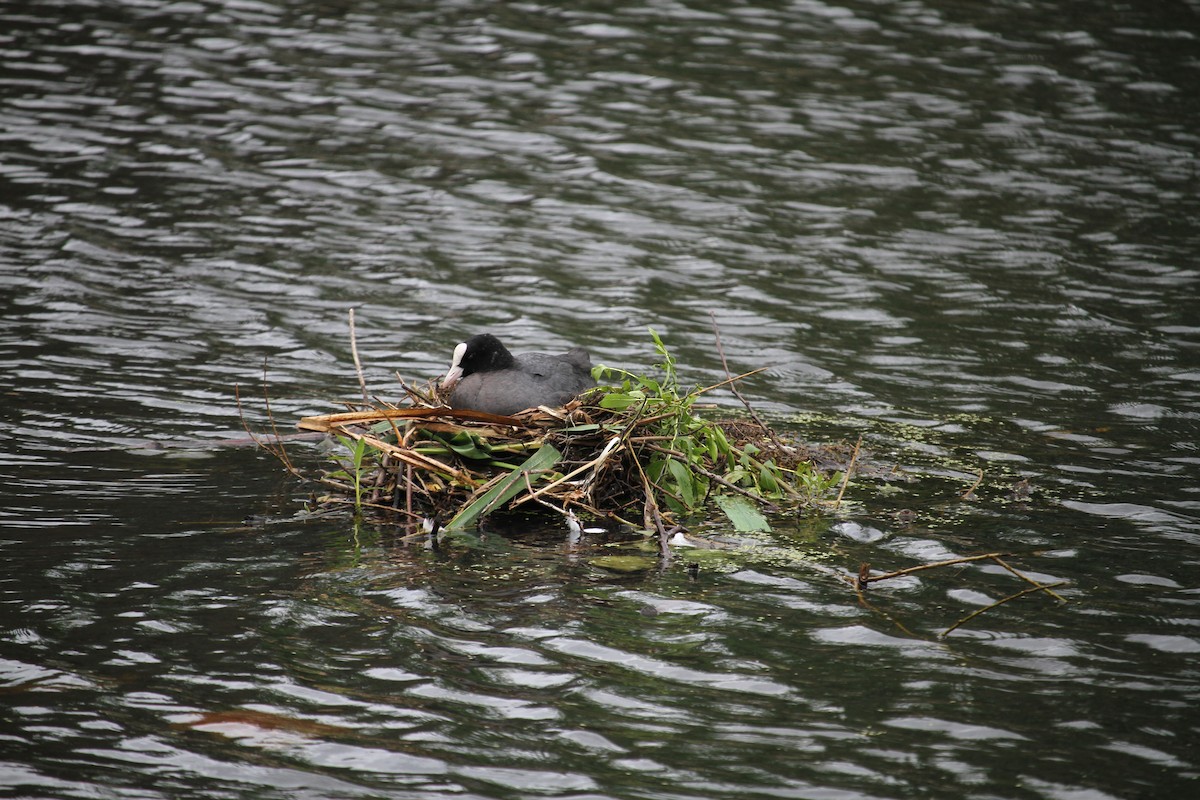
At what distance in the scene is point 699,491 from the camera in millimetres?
7012

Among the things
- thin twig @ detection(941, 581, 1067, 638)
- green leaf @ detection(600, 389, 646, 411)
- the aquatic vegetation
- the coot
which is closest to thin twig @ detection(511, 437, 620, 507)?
the aquatic vegetation

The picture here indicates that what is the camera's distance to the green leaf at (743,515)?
6566 mm

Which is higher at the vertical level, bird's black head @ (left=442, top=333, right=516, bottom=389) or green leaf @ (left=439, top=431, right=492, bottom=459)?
bird's black head @ (left=442, top=333, right=516, bottom=389)

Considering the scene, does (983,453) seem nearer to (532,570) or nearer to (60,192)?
(532,570)

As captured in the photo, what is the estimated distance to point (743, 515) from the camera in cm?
662

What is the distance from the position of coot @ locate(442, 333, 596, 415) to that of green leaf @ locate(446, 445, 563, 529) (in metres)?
0.36

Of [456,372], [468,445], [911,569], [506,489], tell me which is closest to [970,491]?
[911,569]

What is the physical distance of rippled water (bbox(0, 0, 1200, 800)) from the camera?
15.6ft

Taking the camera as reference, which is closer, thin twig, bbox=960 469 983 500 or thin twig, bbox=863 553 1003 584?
thin twig, bbox=863 553 1003 584

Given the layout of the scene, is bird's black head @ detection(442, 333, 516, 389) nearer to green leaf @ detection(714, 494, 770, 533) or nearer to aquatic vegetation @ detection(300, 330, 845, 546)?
aquatic vegetation @ detection(300, 330, 845, 546)

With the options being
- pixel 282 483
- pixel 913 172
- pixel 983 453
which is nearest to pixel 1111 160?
pixel 913 172

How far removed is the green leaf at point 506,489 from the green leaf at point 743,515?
875mm

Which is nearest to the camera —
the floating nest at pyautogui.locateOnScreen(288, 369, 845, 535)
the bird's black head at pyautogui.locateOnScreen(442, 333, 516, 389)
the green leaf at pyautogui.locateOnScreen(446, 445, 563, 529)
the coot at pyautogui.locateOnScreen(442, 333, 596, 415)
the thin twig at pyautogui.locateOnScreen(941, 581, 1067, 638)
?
the thin twig at pyautogui.locateOnScreen(941, 581, 1067, 638)

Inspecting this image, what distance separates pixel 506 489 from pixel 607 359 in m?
3.29
